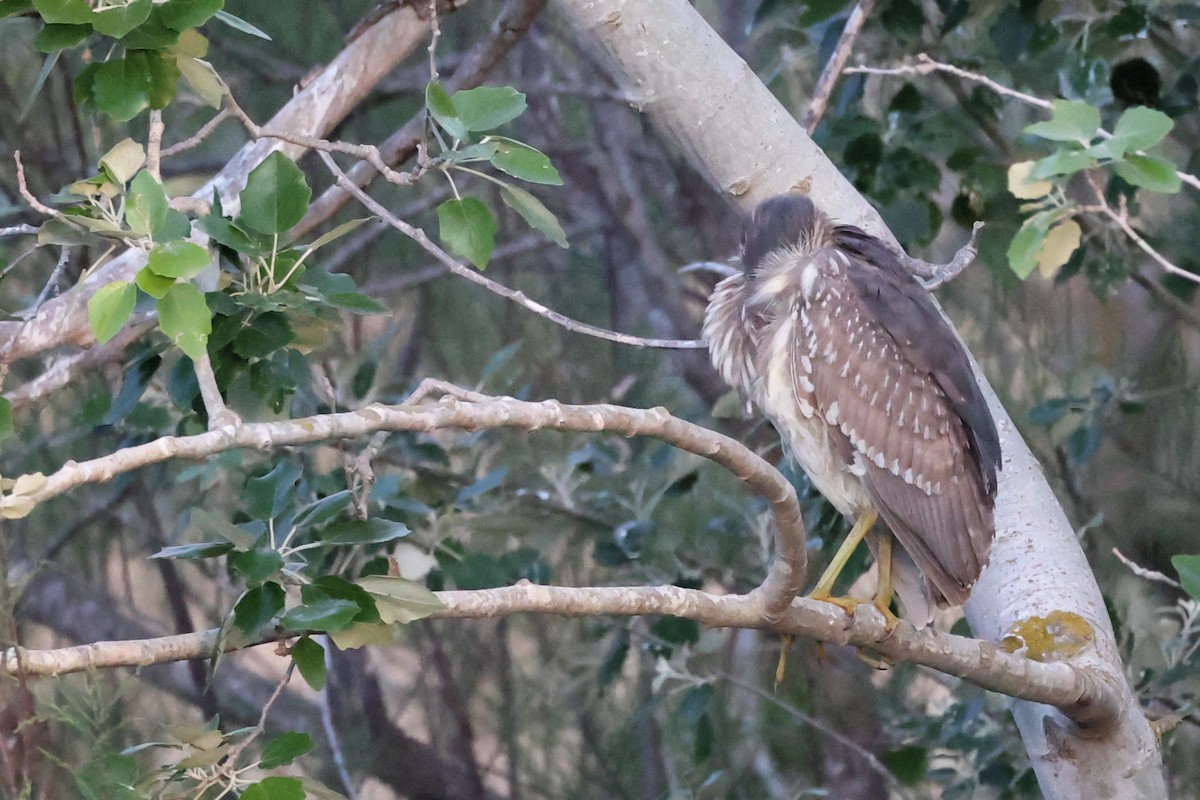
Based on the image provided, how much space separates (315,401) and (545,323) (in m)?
1.79

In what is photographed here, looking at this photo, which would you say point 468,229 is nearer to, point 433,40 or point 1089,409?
point 433,40

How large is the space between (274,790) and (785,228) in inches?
50.5

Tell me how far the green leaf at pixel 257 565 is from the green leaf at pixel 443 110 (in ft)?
1.67

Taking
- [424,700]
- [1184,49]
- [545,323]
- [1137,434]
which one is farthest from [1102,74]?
[424,700]

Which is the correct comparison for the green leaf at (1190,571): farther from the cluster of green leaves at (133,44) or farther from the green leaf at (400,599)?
the cluster of green leaves at (133,44)

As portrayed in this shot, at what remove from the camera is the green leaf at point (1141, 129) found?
1.50 m

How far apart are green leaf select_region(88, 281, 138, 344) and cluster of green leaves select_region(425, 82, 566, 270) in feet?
1.18

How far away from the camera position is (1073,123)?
1538mm

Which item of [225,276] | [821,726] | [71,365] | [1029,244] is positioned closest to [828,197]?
[1029,244]

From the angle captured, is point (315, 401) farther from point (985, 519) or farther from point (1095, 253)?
point (1095, 253)

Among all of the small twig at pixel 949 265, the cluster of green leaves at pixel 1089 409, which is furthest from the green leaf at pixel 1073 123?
the cluster of green leaves at pixel 1089 409

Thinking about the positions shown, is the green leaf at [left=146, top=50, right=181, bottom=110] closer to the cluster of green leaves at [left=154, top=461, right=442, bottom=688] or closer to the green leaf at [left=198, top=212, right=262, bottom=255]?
the green leaf at [left=198, top=212, right=262, bottom=255]

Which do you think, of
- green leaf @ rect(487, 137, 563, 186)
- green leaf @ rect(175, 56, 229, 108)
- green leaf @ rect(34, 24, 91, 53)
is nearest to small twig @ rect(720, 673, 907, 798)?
green leaf @ rect(487, 137, 563, 186)

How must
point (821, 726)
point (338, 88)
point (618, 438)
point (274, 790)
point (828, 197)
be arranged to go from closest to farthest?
point (274, 790) → point (828, 197) → point (338, 88) → point (821, 726) → point (618, 438)
